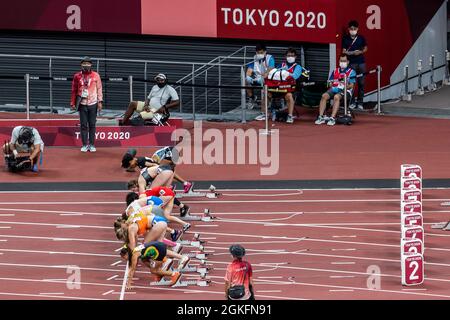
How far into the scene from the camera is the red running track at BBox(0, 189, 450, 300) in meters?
19.8

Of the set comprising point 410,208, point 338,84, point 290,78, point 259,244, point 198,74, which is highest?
point 198,74

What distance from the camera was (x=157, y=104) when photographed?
3053 cm

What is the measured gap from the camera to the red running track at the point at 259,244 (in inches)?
781

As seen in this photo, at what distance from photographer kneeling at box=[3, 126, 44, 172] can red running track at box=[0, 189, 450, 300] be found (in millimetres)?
1491

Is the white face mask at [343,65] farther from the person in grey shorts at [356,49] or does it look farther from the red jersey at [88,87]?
the red jersey at [88,87]

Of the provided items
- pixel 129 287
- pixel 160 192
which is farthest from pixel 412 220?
pixel 160 192

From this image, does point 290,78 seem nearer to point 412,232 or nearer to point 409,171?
point 409,171

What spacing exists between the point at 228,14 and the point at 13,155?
866cm

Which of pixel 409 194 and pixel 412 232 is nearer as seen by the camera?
pixel 412 232

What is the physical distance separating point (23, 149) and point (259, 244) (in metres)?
6.73

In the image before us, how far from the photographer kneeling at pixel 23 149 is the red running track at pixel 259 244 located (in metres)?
1.49

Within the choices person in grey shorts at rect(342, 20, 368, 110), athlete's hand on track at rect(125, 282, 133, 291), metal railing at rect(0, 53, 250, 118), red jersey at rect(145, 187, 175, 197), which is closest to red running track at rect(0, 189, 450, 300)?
athlete's hand on track at rect(125, 282, 133, 291)

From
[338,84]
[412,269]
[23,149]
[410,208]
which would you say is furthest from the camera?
[338,84]

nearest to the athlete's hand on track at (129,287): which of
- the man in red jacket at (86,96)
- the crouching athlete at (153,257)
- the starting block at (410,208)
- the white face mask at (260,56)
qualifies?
the crouching athlete at (153,257)
